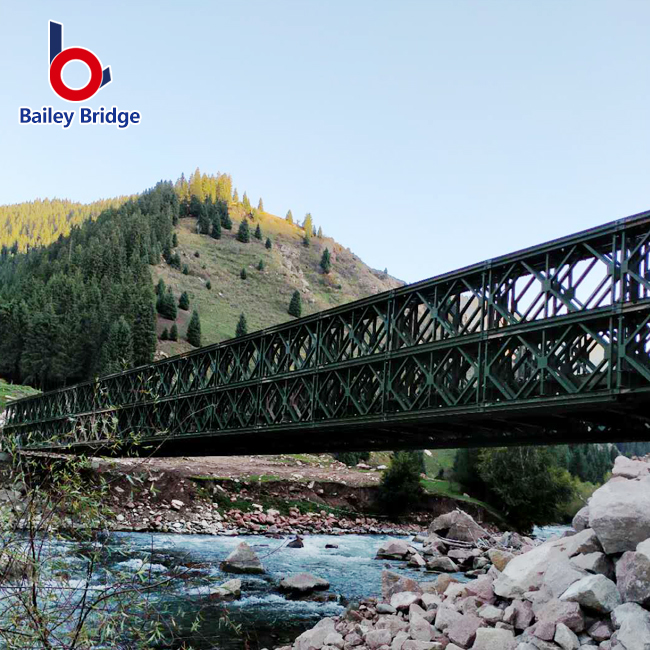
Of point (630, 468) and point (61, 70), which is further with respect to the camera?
point (61, 70)

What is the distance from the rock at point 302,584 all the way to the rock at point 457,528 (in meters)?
19.3

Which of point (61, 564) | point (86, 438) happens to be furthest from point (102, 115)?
point (61, 564)

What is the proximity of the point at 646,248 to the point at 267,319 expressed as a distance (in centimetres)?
14376

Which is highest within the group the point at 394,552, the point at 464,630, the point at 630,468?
the point at 630,468

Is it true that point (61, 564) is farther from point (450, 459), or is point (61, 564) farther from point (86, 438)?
point (450, 459)

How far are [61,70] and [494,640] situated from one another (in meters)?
34.3

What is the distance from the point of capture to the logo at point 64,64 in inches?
1425

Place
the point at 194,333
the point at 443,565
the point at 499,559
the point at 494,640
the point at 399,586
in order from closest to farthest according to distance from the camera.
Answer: the point at 494,640 → the point at 499,559 → the point at 399,586 → the point at 443,565 → the point at 194,333

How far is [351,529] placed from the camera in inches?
2254

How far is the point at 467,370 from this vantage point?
84.0ft

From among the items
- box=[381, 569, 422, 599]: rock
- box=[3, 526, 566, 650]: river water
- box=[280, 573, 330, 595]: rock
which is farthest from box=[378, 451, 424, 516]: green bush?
box=[381, 569, 422, 599]: rock

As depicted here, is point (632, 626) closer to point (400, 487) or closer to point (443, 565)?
point (443, 565)

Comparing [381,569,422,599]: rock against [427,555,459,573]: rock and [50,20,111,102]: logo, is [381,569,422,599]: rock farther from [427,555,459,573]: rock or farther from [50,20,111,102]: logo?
[50,20,111,102]: logo

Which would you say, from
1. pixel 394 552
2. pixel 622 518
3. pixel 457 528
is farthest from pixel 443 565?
pixel 622 518
